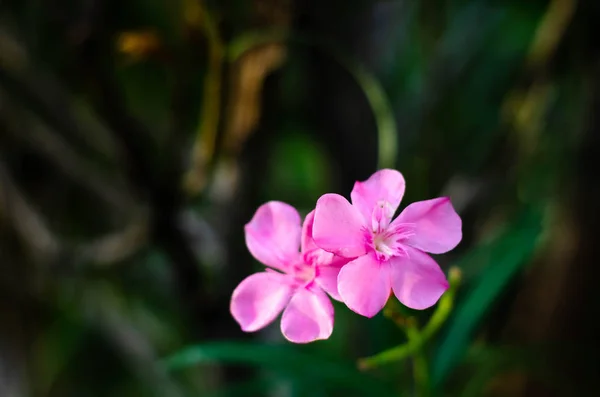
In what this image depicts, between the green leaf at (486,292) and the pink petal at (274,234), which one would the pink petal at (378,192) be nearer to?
the pink petal at (274,234)

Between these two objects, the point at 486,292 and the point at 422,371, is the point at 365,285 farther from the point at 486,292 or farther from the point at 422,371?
the point at 486,292

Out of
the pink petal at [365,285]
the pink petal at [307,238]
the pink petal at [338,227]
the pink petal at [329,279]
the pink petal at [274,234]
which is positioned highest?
the pink petal at [274,234]

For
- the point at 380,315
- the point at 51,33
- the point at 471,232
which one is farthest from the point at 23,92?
the point at 471,232

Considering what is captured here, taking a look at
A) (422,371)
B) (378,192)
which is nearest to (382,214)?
(378,192)

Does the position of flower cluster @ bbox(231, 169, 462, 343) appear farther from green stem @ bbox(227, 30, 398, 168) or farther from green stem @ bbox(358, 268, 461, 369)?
green stem @ bbox(227, 30, 398, 168)

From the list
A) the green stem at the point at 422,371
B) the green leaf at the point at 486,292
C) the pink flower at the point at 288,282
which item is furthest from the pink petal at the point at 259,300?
the green leaf at the point at 486,292

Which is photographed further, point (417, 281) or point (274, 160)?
point (274, 160)

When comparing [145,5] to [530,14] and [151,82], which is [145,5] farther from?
[530,14]
